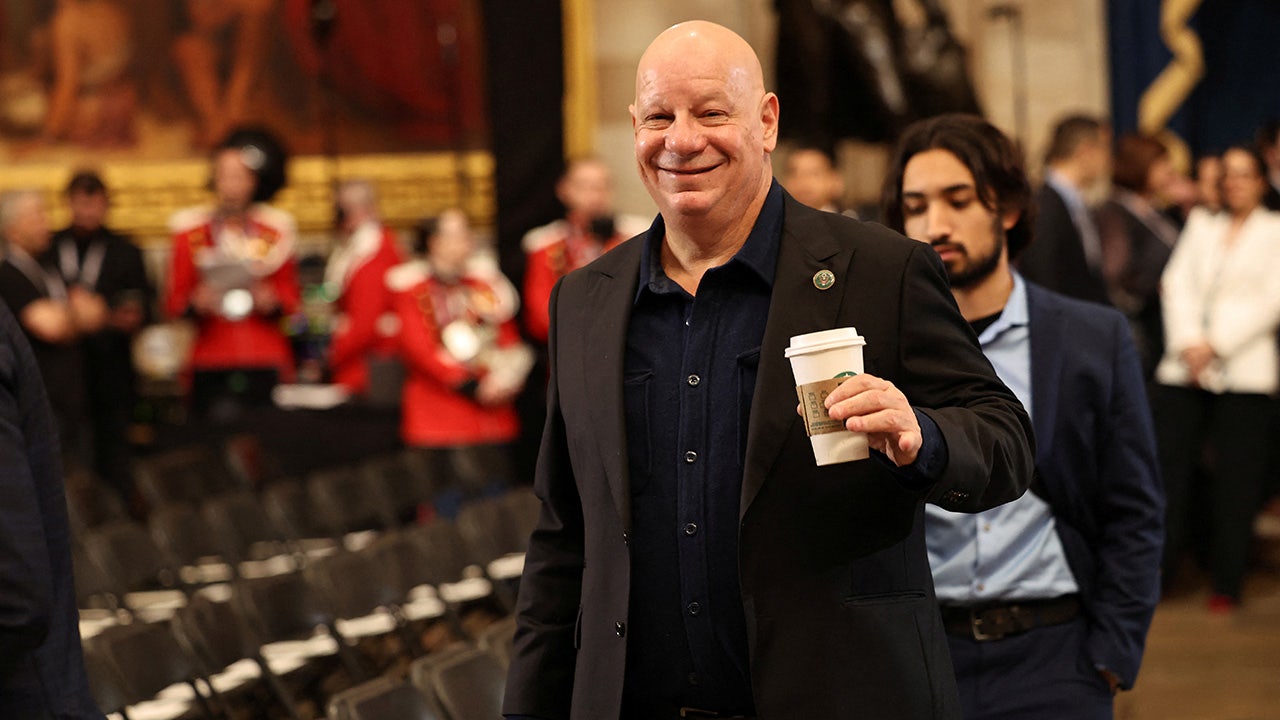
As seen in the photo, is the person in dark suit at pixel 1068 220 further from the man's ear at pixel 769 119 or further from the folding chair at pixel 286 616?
the man's ear at pixel 769 119

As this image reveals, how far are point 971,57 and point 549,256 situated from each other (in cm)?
615

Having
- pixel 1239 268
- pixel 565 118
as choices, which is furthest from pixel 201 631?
pixel 565 118

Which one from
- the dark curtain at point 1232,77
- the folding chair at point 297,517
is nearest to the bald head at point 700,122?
the folding chair at point 297,517

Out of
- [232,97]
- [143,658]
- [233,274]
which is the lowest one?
[143,658]

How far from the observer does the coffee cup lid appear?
2100 millimetres

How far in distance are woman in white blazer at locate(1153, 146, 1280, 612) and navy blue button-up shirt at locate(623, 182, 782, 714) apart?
5875 millimetres

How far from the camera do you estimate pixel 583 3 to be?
1092cm

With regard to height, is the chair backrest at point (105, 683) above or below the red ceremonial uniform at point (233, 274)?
below

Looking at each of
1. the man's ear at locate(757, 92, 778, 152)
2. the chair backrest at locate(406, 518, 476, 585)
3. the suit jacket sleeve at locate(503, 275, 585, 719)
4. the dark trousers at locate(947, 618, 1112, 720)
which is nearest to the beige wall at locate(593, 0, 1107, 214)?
the chair backrest at locate(406, 518, 476, 585)

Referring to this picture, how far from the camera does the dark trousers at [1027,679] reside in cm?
312

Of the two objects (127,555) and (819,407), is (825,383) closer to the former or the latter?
(819,407)

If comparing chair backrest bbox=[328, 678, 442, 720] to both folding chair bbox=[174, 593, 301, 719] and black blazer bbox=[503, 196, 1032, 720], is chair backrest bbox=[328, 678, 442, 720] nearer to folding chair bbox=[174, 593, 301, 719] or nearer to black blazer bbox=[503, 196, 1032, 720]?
folding chair bbox=[174, 593, 301, 719]

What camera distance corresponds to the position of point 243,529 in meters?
6.74

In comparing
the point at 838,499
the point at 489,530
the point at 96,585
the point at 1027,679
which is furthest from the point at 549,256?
the point at 838,499
